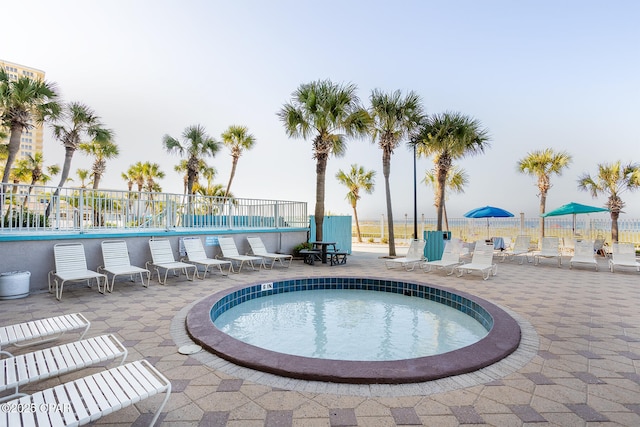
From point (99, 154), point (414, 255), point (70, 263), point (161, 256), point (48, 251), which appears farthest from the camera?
point (99, 154)

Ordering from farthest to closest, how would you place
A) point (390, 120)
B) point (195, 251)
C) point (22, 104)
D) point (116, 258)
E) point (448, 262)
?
point (390, 120) < point (22, 104) < point (448, 262) < point (195, 251) < point (116, 258)

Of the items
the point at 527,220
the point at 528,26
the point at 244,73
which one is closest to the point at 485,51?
the point at 528,26

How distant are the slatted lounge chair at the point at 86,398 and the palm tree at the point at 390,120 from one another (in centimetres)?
1043

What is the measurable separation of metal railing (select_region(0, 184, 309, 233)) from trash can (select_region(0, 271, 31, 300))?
1318 millimetres

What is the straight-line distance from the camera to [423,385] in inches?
99.6

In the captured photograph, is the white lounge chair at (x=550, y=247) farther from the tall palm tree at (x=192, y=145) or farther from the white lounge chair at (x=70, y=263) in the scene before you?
the tall palm tree at (x=192, y=145)

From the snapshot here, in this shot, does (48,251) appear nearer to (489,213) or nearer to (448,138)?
(448,138)

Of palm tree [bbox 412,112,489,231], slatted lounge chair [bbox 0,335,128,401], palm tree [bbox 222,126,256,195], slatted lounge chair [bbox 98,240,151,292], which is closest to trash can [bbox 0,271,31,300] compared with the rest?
slatted lounge chair [bbox 98,240,151,292]

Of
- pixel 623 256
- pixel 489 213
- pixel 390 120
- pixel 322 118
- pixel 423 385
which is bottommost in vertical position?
pixel 423 385

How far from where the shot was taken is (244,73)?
585 inches

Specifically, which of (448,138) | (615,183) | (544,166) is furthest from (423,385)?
(544,166)

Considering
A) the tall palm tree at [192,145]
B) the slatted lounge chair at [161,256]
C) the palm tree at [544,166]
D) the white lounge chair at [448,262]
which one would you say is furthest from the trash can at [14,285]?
the palm tree at [544,166]

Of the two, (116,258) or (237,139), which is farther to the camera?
(237,139)

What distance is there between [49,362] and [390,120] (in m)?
11.3
